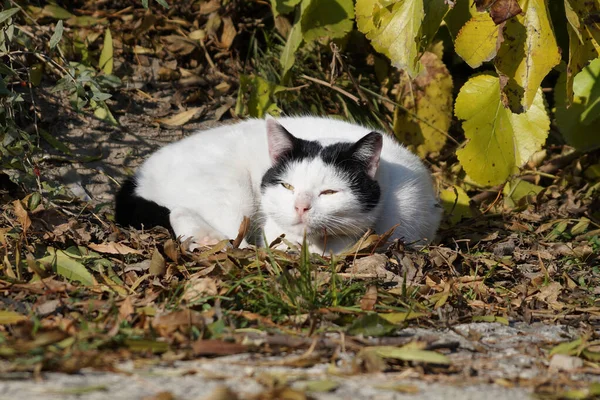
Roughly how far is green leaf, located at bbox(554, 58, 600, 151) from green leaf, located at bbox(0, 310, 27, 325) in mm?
3216

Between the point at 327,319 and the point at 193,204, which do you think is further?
the point at 193,204

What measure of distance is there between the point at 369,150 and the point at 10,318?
1639 mm

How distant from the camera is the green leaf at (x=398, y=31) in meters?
3.17

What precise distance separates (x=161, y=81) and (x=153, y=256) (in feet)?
7.64

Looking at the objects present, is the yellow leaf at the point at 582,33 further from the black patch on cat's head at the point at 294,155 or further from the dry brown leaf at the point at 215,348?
the dry brown leaf at the point at 215,348

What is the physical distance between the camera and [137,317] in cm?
207

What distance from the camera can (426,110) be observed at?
4.50 m

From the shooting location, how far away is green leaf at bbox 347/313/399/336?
6.76 feet

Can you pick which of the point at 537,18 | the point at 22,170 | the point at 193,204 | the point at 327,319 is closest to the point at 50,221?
the point at 22,170

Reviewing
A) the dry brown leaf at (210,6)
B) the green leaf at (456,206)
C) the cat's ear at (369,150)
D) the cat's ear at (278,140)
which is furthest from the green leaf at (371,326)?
the dry brown leaf at (210,6)

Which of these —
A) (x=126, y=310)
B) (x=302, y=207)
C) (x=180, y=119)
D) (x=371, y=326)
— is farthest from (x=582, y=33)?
(x=180, y=119)

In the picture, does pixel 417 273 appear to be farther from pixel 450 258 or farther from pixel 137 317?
pixel 137 317

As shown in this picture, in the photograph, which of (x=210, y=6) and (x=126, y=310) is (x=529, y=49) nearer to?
(x=126, y=310)

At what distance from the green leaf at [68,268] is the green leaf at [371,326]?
98cm
